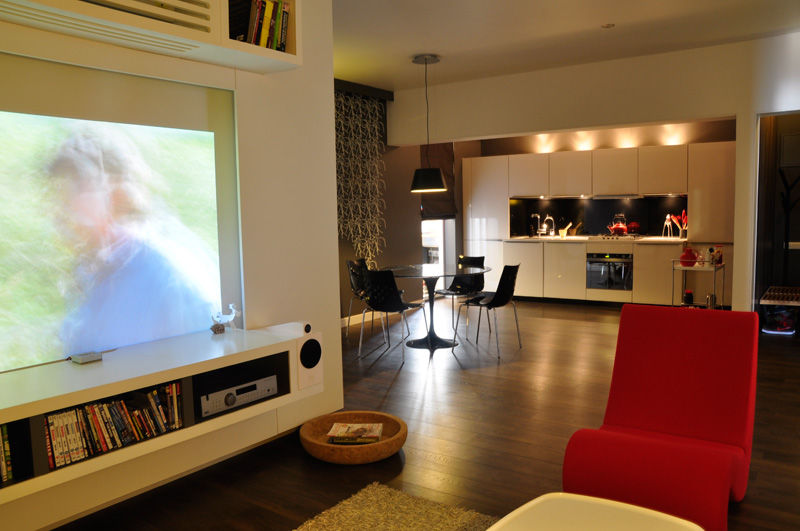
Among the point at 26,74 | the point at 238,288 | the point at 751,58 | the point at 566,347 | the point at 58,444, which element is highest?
the point at 751,58

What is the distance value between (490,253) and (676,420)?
6.57m

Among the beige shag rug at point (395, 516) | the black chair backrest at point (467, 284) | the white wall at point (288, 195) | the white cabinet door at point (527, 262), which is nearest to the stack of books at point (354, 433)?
the white wall at point (288, 195)

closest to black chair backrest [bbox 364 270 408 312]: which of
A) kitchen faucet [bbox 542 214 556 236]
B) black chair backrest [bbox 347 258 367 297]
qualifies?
black chair backrest [bbox 347 258 367 297]

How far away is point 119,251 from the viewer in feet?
9.37

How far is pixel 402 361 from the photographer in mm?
5520

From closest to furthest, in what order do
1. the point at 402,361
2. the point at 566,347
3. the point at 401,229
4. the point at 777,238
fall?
the point at 402,361 → the point at 566,347 → the point at 777,238 → the point at 401,229

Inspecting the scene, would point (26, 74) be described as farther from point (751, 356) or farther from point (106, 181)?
point (751, 356)

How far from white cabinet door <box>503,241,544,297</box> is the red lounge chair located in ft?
A: 19.5

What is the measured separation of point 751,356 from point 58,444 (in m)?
2.77

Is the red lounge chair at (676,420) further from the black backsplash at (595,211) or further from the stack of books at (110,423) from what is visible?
the black backsplash at (595,211)

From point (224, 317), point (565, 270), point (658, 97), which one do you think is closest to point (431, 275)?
point (224, 317)

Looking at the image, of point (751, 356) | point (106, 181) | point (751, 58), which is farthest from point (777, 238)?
point (106, 181)

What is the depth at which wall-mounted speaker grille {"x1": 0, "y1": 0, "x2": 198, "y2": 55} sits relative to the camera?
2.29 metres

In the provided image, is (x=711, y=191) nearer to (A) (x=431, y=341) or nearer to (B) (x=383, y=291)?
(A) (x=431, y=341)
